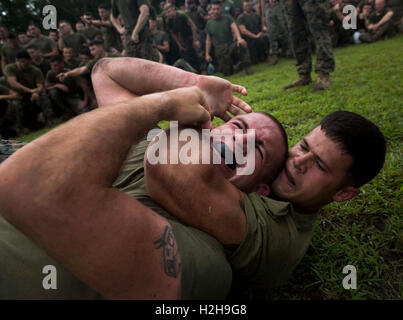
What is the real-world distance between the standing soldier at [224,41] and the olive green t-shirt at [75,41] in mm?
4018

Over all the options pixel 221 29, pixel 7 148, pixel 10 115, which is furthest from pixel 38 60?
pixel 7 148

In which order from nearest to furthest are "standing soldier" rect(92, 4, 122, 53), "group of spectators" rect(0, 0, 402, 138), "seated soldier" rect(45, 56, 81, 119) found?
"group of spectators" rect(0, 0, 402, 138) < "seated soldier" rect(45, 56, 81, 119) < "standing soldier" rect(92, 4, 122, 53)

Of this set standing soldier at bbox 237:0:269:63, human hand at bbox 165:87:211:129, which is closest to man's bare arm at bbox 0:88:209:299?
human hand at bbox 165:87:211:129

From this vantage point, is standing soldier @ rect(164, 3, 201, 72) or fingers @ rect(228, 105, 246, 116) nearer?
fingers @ rect(228, 105, 246, 116)

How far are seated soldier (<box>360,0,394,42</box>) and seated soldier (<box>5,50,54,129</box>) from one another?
9.96 meters

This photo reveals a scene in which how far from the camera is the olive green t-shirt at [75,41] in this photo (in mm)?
8055

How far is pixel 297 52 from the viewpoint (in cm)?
507

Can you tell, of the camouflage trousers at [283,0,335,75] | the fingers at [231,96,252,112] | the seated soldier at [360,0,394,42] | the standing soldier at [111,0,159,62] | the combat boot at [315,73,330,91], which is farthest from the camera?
the seated soldier at [360,0,394,42]

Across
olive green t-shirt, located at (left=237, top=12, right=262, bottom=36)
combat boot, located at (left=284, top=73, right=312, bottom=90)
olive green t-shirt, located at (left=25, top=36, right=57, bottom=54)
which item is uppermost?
olive green t-shirt, located at (left=237, top=12, right=262, bottom=36)

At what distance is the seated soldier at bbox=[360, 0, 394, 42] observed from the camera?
8359mm

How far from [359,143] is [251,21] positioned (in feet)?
32.0

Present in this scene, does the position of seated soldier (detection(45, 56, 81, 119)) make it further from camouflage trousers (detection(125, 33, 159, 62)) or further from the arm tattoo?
the arm tattoo

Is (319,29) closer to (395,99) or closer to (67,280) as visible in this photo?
(395,99)

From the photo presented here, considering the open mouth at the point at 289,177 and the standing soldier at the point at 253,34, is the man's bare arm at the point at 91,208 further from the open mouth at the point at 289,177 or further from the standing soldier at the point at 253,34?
the standing soldier at the point at 253,34
